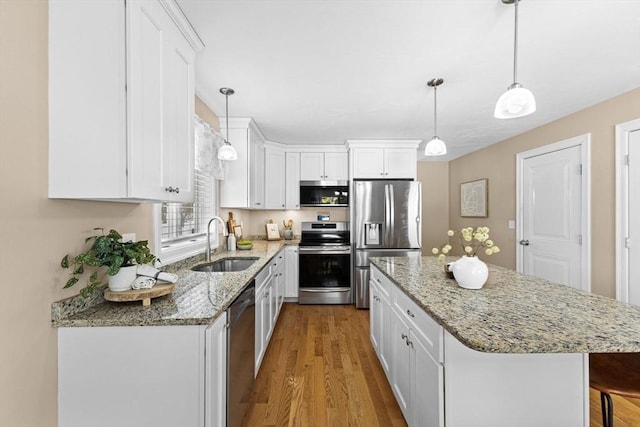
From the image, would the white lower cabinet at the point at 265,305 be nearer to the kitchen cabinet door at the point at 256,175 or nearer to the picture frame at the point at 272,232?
the kitchen cabinet door at the point at 256,175

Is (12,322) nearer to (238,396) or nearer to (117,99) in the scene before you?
(117,99)

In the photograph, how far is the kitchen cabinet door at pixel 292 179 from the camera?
14.3 feet

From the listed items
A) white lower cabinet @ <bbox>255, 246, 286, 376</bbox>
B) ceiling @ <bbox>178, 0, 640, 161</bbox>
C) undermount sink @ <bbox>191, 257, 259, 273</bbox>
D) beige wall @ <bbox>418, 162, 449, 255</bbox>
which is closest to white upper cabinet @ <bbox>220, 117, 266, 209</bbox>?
ceiling @ <bbox>178, 0, 640, 161</bbox>

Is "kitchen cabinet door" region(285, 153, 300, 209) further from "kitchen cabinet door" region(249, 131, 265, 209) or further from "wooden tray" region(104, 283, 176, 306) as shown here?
"wooden tray" region(104, 283, 176, 306)

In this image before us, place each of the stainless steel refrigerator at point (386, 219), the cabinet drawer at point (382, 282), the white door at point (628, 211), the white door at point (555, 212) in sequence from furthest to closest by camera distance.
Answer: the stainless steel refrigerator at point (386, 219)
the white door at point (555, 212)
the white door at point (628, 211)
the cabinet drawer at point (382, 282)

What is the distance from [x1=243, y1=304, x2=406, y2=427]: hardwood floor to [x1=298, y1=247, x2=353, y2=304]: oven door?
730 mm

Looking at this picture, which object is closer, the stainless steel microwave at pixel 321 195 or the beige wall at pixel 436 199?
the stainless steel microwave at pixel 321 195

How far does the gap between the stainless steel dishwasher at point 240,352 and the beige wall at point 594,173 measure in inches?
A: 128

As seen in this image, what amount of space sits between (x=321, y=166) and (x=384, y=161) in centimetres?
95

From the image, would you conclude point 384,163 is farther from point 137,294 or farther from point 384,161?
point 137,294

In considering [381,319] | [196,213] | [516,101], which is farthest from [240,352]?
[516,101]

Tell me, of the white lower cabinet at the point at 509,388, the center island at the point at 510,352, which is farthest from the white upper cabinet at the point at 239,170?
the white lower cabinet at the point at 509,388

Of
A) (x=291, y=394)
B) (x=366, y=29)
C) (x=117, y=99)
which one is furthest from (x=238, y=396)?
(x=366, y=29)

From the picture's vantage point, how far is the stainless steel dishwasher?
1.41m
